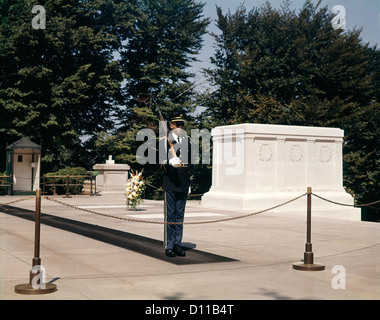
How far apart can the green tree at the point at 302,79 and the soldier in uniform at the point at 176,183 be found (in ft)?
79.4

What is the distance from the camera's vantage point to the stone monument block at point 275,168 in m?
17.7

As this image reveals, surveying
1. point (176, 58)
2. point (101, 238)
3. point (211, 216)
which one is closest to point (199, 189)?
point (176, 58)

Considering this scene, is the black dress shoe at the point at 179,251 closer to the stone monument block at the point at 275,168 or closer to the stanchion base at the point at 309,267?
the stanchion base at the point at 309,267

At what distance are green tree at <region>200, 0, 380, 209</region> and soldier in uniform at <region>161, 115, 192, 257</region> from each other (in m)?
24.2

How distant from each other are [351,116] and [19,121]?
820 inches

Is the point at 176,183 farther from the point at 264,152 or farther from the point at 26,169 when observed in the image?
the point at 26,169

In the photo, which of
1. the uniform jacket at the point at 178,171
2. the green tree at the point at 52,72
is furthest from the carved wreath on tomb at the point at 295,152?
the green tree at the point at 52,72

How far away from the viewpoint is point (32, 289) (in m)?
5.40

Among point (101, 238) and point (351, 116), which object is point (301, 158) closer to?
point (101, 238)

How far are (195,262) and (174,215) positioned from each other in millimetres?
939

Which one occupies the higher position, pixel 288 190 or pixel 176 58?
pixel 176 58

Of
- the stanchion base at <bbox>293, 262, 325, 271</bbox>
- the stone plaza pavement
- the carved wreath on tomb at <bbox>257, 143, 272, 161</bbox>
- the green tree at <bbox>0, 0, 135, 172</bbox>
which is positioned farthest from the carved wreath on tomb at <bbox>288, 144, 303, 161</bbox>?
the green tree at <bbox>0, 0, 135, 172</bbox>

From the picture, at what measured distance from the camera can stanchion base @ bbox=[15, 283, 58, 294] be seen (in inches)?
212
